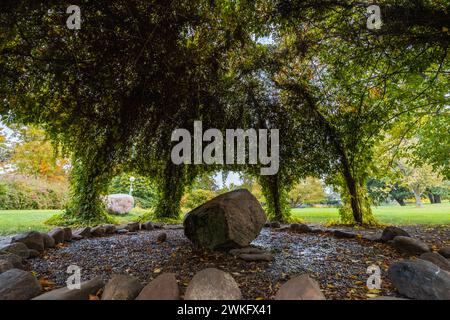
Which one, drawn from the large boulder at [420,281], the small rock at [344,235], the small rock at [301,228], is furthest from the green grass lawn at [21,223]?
the large boulder at [420,281]

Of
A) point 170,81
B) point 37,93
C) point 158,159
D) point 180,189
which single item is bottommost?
point 180,189

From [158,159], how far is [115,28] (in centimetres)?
416

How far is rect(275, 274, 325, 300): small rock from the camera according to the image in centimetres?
184

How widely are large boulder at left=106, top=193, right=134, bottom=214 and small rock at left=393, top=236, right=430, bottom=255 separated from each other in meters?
12.3

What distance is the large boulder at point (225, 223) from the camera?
12.1ft

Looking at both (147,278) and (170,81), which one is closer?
(147,278)

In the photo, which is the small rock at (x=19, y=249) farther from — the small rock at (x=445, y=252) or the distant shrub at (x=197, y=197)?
the distant shrub at (x=197, y=197)

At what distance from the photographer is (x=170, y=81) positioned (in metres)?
4.04

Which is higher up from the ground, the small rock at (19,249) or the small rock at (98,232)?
the small rock at (19,249)

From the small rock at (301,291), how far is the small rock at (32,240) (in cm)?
371

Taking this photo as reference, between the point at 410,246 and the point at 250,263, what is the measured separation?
241cm

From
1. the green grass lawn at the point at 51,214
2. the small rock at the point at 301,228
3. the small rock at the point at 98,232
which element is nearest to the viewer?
the small rock at the point at 98,232

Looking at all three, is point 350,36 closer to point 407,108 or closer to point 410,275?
point 407,108
